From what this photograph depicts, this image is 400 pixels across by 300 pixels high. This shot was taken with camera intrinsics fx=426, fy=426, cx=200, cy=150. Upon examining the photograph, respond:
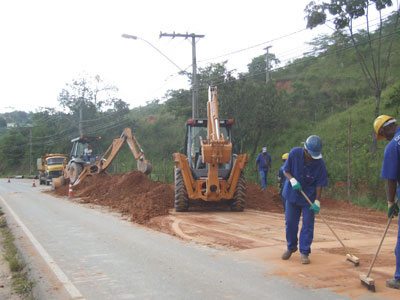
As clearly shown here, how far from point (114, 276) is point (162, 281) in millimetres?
782

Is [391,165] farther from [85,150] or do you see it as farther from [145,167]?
[85,150]

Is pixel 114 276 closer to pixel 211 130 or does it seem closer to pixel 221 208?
pixel 211 130

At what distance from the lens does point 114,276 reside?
6047 millimetres

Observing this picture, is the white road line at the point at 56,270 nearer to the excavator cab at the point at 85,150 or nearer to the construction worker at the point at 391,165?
the construction worker at the point at 391,165

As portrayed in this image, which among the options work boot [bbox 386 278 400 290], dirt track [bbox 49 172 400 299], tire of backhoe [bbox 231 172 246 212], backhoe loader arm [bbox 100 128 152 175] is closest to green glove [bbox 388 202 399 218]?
work boot [bbox 386 278 400 290]

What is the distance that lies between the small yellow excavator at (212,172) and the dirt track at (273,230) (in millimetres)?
553

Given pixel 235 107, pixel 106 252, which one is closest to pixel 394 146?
pixel 106 252

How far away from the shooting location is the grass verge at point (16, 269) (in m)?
5.61

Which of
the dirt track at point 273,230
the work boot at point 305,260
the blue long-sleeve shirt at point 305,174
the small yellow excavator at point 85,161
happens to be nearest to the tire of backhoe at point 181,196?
the dirt track at point 273,230

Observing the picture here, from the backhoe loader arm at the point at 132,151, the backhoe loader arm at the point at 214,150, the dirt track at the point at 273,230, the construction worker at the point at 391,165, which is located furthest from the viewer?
the backhoe loader arm at the point at 132,151

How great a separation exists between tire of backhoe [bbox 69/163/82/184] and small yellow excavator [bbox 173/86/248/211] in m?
11.3

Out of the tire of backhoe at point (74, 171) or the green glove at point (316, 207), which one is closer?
the green glove at point (316, 207)

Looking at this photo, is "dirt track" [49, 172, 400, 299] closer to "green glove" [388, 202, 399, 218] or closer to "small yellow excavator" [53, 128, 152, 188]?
"green glove" [388, 202, 399, 218]

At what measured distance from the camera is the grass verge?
5609 millimetres
